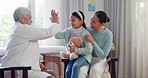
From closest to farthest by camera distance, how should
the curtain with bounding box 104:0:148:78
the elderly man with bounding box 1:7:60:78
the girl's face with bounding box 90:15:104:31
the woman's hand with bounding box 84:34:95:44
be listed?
the elderly man with bounding box 1:7:60:78 → the woman's hand with bounding box 84:34:95:44 → the girl's face with bounding box 90:15:104:31 → the curtain with bounding box 104:0:148:78

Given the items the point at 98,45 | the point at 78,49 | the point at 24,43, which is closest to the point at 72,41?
the point at 78,49

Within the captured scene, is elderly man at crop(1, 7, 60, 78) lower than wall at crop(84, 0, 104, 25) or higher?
lower

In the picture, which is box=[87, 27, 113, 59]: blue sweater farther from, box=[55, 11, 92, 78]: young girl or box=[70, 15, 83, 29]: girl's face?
box=[70, 15, 83, 29]: girl's face

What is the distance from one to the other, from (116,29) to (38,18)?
4.44ft

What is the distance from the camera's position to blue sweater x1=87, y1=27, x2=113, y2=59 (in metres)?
2.62

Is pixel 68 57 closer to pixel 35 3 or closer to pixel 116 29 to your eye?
pixel 35 3

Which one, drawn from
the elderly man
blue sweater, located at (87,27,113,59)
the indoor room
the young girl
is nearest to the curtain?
the indoor room

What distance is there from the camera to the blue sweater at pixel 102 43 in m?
2.62

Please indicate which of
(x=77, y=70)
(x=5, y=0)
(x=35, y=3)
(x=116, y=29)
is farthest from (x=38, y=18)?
(x=77, y=70)

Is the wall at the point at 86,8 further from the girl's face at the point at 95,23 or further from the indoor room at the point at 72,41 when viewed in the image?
the girl's face at the point at 95,23

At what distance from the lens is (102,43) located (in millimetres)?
2721

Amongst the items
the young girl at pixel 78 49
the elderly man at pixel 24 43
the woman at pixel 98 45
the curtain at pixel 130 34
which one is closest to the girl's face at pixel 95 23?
the woman at pixel 98 45

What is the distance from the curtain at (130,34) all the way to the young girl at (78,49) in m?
1.56

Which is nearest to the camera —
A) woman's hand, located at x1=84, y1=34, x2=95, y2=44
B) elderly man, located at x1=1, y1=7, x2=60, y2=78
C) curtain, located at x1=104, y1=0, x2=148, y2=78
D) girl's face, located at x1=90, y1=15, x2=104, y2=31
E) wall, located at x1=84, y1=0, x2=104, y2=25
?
elderly man, located at x1=1, y1=7, x2=60, y2=78
